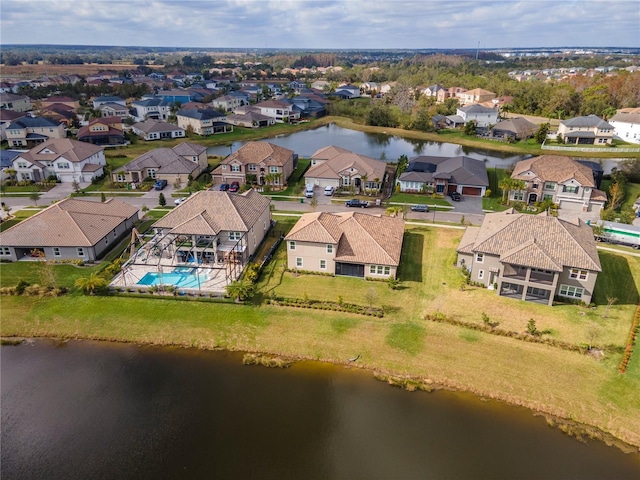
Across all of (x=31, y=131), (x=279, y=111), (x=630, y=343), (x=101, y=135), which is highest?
(x=279, y=111)

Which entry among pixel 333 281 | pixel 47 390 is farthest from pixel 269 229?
pixel 47 390

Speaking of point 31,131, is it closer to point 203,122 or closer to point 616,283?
point 203,122

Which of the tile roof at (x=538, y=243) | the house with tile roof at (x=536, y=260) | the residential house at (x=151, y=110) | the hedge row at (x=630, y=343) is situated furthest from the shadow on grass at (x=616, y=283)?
the residential house at (x=151, y=110)

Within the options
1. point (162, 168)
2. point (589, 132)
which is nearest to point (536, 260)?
point (162, 168)

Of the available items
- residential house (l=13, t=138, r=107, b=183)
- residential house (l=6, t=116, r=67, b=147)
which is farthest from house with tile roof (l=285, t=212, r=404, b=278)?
residential house (l=6, t=116, r=67, b=147)

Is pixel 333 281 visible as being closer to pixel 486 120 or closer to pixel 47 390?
pixel 47 390

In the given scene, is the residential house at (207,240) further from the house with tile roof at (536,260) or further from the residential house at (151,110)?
the residential house at (151,110)

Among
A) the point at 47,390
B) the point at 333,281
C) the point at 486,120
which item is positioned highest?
the point at 486,120
